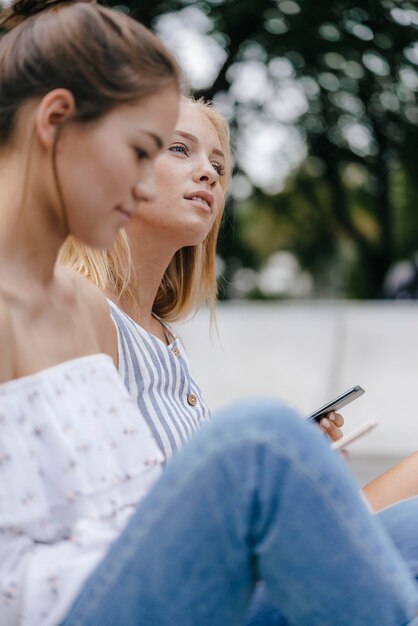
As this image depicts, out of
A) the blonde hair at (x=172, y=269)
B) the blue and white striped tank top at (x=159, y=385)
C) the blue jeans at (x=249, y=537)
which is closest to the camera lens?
the blue jeans at (x=249, y=537)

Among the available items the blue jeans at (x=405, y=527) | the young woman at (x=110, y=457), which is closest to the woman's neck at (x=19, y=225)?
the young woman at (x=110, y=457)

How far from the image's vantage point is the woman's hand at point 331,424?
7.59ft

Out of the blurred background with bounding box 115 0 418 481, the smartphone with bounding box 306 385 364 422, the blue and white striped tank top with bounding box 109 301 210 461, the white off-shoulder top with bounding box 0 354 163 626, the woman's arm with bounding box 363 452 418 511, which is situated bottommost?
the blurred background with bounding box 115 0 418 481

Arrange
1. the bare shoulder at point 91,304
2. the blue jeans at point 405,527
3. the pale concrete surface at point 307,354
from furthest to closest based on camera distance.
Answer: the pale concrete surface at point 307,354 < the blue jeans at point 405,527 < the bare shoulder at point 91,304

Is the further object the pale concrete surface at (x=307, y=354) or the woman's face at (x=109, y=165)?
the pale concrete surface at (x=307, y=354)

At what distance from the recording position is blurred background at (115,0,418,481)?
632cm

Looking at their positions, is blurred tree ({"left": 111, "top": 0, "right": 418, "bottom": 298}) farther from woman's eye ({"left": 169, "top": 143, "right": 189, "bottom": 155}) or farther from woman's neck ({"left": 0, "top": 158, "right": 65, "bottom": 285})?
woman's neck ({"left": 0, "top": 158, "right": 65, "bottom": 285})

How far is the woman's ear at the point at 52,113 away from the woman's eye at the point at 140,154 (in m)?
0.11

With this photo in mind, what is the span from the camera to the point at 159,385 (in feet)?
7.50

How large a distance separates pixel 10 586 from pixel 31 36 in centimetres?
79

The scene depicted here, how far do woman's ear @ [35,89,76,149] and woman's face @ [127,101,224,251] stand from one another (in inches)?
34.8

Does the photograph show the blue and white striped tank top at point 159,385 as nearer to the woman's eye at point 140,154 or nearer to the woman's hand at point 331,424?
the woman's hand at point 331,424

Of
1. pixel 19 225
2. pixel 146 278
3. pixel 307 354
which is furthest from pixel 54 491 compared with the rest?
pixel 307 354

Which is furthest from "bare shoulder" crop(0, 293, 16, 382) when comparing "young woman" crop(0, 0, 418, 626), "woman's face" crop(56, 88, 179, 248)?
"woman's face" crop(56, 88, 179, 248)
